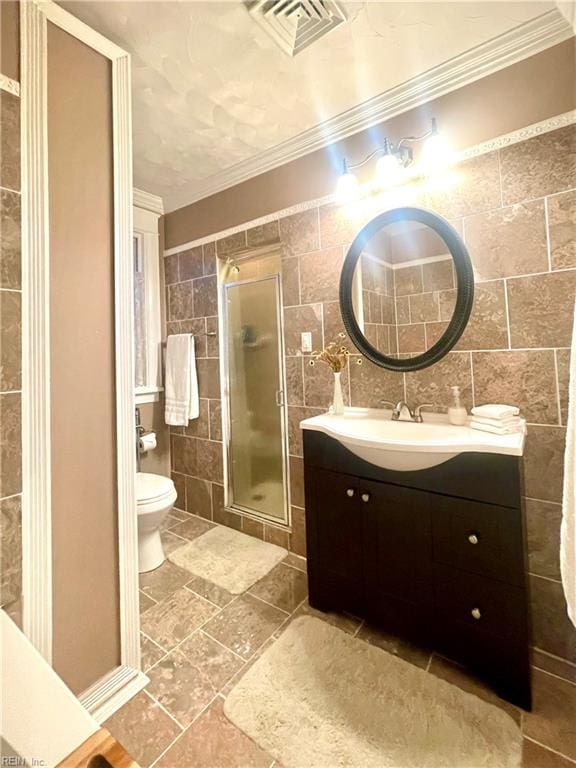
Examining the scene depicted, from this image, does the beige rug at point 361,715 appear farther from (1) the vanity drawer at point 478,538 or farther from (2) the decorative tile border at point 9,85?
(2) the decorative tile border at point 9,85

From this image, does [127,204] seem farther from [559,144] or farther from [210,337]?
[559,144]

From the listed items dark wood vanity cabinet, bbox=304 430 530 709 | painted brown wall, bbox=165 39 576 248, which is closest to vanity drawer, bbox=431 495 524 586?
dark wood vanity cabinet, bbox=304 430 530 709

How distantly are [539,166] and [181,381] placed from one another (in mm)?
2458

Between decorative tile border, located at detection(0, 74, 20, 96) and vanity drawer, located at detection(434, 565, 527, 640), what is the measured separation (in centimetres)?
225

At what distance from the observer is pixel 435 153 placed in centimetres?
154

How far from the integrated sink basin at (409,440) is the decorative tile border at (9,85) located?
162cm

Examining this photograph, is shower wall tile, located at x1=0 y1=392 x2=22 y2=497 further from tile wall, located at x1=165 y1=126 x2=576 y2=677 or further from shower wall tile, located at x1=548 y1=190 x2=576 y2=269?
shower wall tile, located at x1=548 y1=190 x2=576 y2=269

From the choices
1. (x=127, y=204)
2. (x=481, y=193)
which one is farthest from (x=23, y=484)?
(x=481, y=193)

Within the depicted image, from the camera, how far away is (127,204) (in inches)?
53.3

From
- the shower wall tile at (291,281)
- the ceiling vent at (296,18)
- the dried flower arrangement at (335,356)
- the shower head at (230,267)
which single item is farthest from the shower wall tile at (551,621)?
the shower head at (230,267)

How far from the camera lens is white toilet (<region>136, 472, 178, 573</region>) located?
1914 millimetres

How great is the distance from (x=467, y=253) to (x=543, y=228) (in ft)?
0.92

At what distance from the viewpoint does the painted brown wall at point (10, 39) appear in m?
1.06

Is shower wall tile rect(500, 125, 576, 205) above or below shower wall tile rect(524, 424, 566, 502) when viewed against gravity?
above
